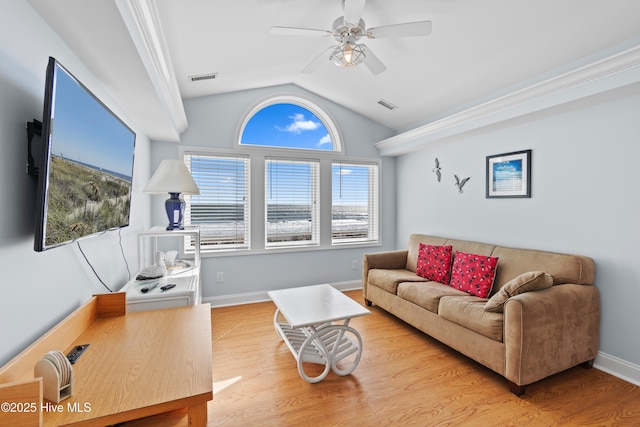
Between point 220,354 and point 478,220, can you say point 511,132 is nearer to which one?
point 478,220

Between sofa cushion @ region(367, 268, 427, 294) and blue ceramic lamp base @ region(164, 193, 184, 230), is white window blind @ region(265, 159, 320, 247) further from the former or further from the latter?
blue ceramic lamp base @ region(164, 193, 184, 230)

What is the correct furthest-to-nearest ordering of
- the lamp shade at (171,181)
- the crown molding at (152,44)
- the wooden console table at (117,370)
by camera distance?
1. the lamp shade at (171,181)
2. the crown molding at (152,44)
3. the wooden console table at (117,370)

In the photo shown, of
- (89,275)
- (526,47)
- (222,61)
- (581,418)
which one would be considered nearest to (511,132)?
(526,47)

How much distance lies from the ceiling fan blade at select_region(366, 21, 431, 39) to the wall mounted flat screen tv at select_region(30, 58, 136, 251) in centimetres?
178

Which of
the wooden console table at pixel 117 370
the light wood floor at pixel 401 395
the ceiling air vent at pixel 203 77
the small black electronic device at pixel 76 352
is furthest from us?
the ceiling air vent at pixel 203 77

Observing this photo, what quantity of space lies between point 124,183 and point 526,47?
3.27 m

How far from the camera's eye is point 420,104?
12.3 feet

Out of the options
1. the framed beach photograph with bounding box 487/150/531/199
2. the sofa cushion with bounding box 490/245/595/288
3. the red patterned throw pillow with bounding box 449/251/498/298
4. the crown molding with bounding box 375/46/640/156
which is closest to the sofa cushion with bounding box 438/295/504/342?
the red patterned throw pillow with bounding box 449/251/498/298

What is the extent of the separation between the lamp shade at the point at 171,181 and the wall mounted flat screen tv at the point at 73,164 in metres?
0.55

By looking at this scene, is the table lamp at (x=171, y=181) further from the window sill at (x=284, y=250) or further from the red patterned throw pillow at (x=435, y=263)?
the red patterned throw pillow at (x=435, y=263)

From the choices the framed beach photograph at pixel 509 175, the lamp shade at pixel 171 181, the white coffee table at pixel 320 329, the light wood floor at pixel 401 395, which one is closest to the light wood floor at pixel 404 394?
the light wood floor at pixel 401 395

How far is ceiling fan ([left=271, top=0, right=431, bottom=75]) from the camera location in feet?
6.34

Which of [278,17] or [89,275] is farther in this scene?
[278,17]

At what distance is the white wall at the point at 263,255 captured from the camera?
12.0ft
